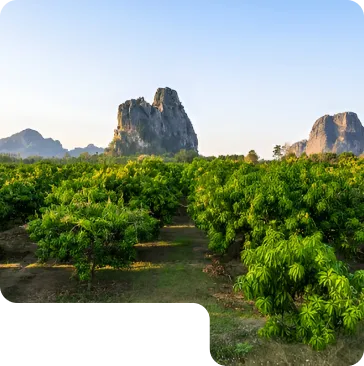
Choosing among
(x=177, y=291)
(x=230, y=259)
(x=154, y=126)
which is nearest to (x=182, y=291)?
(x=177, y=291)

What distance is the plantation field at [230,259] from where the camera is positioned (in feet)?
23.2

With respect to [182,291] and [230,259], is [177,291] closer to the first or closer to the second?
[182,291]

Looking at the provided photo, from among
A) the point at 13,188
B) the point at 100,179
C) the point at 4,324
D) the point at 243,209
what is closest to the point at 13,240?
the point at 13,188

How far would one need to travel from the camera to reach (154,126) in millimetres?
176875

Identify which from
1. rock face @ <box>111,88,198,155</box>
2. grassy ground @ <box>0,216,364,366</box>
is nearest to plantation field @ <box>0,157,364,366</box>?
grassy ground @ <box>0,216,364,366</box>

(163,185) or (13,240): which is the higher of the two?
(163,185)

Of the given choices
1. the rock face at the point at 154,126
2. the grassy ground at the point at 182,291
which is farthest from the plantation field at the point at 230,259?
the rock face at the point at 154,126

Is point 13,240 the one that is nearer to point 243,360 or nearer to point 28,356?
point 243,360

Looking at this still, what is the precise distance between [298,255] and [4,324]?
566 cm

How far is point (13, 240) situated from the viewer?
20.9 metres

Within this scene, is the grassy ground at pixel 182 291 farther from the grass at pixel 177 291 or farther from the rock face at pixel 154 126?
the rock face at pixel 154 126

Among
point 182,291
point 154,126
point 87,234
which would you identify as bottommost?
point 182,291

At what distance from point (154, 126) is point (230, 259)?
16451cm

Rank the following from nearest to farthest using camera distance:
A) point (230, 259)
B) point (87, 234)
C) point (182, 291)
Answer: point (87, 234), point (182, 291), point (230, 259)
